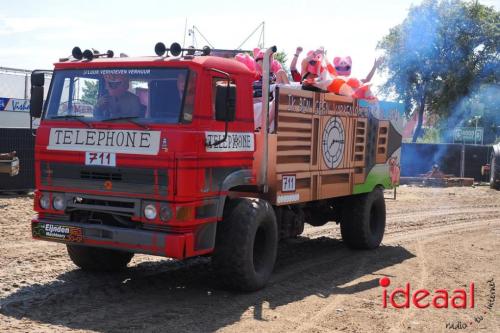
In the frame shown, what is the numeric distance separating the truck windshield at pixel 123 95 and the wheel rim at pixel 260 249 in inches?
68.0

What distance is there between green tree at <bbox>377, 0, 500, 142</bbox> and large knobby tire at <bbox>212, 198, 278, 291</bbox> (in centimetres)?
2550

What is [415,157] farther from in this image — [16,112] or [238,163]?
[238,163]

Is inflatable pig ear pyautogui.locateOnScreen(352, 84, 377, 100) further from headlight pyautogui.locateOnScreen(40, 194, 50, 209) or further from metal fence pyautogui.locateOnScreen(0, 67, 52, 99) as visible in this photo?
metal fence pyautogui.locateOnScreen(0, 67, 52, 99)

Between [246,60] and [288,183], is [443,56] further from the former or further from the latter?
[288,183]

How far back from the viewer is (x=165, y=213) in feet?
20.8

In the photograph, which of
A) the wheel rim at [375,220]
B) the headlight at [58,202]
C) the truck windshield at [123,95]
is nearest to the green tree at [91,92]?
the truck windshield at [123,95]

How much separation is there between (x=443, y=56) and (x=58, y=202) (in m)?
29.2

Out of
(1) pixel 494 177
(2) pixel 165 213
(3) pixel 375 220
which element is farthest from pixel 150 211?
(1) pixel 494 177

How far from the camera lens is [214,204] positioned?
6.77 metres

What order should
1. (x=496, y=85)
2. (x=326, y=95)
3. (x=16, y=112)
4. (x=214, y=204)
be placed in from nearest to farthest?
(x=214, y=204)
(x=326, y=95)
(x=16, y=112)
(x=496, y=85)

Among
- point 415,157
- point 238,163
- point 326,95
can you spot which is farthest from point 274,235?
point 415,157

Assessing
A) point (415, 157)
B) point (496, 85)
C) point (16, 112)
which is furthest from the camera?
point (496, 85)

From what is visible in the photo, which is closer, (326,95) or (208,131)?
(208,131)

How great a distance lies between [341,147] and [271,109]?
206 centimetres
